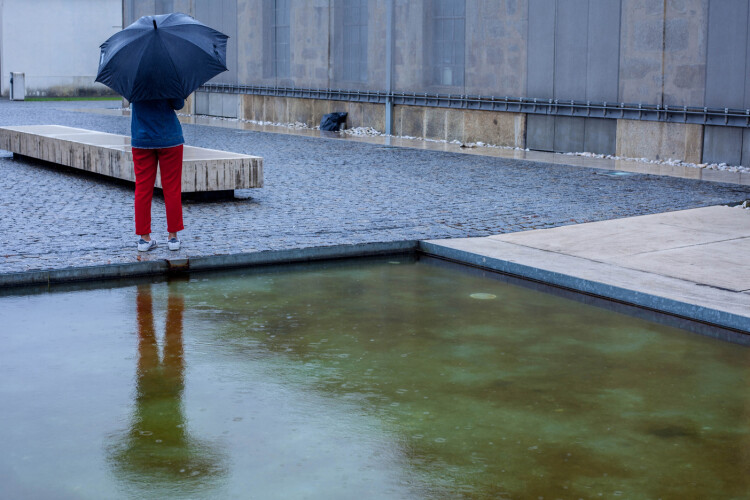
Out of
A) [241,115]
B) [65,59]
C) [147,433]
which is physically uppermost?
[65,59]

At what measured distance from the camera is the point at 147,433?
427cm

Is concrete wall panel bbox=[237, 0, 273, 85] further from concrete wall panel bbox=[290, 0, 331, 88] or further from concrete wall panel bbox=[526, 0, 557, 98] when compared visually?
concrete wall panel bbox=[526, 0, 557, 98]

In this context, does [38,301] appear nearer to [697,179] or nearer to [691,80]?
[697,179]

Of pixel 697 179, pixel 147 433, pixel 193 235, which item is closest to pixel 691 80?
pixel 697 179

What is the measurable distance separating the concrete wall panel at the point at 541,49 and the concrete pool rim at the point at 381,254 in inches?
385

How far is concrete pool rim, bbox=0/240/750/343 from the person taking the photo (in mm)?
6316

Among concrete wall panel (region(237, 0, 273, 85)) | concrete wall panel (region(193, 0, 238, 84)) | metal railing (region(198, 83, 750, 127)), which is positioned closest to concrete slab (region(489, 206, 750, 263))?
metal railing (region(198, 83, 750, 127))

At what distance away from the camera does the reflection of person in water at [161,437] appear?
383 cm

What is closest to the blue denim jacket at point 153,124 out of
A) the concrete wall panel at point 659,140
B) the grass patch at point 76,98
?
the concrete wall panel at point 659,140

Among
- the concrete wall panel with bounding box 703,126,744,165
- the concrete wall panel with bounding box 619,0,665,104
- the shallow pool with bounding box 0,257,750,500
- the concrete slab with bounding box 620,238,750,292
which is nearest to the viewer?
the shallow pool with bounding box 0,257,750,500

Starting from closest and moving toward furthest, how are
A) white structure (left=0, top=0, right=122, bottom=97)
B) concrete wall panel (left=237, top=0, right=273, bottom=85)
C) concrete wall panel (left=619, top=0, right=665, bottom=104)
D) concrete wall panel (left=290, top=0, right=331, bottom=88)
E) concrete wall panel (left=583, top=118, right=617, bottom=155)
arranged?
concrete wall panel (left=619, top=0, right=665, bottom=104), concrete wall panel (left=583, top=118, right=617, bottom=155), concrete wall panel (left=290, top=0, right=331, bottom=88), concrete wall panel (left=237, top=0, right=273, bottom=85), white structure (left=0, top=0, right=122, bottom=97)

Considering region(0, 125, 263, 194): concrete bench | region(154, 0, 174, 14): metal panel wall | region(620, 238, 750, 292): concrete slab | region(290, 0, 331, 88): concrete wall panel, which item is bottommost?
region(620, 238, 750, 292): concrete slab

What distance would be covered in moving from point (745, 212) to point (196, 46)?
5889mm

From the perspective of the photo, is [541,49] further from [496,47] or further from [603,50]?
[603,50]
